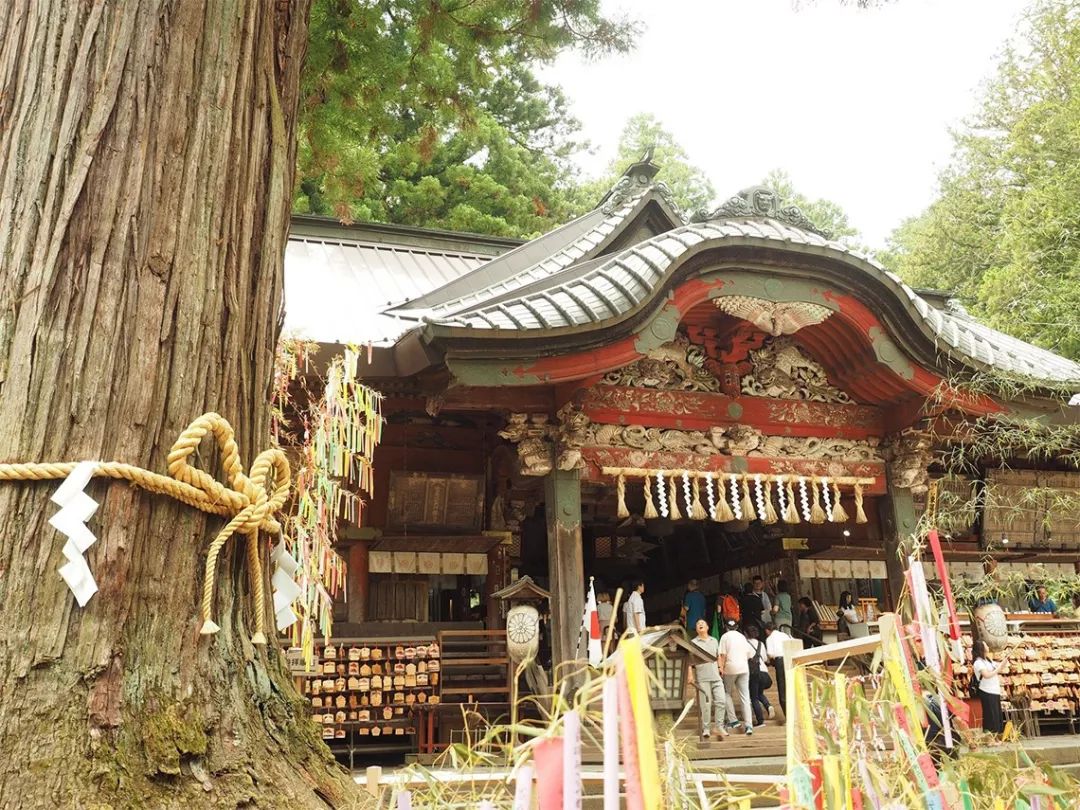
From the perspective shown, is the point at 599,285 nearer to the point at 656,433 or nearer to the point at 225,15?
the point at 656,433

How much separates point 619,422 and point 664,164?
86.4 ft

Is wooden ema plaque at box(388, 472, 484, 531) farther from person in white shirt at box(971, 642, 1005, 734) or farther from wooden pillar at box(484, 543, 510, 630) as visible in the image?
person in white shirt at box(971, 642, 1005, 734)

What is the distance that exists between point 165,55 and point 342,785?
1.93 metres

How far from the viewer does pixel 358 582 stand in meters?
9.51

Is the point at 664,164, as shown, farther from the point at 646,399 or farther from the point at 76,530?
the point at 76,530

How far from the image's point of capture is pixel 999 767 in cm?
218

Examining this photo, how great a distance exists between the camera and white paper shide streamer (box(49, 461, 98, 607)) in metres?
1.95

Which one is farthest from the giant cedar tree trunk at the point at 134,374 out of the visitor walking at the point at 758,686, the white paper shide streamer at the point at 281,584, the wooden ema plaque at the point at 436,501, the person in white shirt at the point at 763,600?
the person in white shirt at the point at 763,600

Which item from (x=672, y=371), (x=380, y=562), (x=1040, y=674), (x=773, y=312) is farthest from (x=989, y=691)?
(x=380, y=562)

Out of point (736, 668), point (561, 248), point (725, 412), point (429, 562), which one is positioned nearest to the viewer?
point (736, 668)

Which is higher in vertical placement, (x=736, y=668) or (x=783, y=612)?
(x=783, y=612)

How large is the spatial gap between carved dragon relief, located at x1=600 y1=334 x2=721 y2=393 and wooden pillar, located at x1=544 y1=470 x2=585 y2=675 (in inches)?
47.1

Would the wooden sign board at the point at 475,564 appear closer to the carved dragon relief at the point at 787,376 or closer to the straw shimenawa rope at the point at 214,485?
the carved dragon relief at the point at 787,376

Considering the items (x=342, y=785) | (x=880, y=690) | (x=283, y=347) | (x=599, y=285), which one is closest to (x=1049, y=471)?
(x=599, y=285)
